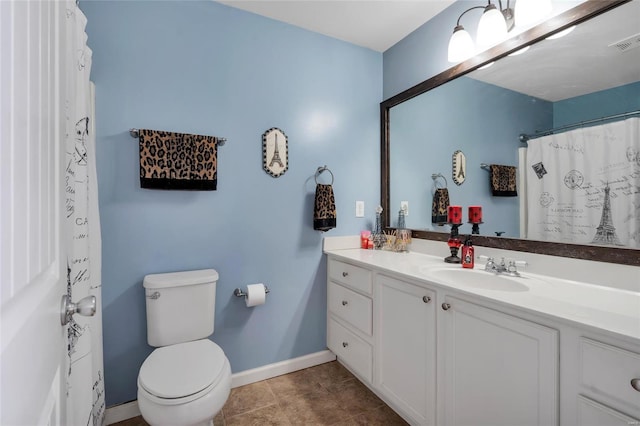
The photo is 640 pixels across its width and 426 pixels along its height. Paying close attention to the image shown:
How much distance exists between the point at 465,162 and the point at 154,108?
1861 mm

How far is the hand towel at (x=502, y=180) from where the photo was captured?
156cm

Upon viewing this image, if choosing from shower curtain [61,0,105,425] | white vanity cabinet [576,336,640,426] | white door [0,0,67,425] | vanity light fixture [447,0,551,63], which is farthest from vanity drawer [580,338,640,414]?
shower curtain [61,0,105,425]

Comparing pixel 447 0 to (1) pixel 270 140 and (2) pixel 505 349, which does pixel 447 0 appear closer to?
(1) pixel 270 140

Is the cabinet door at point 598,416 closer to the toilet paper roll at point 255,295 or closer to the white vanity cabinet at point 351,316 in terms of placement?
the white vanity cabinet at point 351,316

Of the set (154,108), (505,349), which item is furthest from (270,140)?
(505,349)

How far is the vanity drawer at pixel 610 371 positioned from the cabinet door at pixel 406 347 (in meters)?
0.55

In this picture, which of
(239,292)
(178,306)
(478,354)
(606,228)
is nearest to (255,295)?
(239,292)

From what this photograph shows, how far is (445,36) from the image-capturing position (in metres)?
1.91

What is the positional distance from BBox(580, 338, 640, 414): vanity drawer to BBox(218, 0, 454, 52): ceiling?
6.43ft

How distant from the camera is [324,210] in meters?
2.04

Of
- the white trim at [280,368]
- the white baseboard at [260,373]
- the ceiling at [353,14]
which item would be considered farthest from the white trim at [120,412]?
the ceiling at [353,14]

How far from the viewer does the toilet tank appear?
1559 mm

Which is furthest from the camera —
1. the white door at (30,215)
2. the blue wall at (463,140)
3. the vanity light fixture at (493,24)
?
the blue wall at (463,140)

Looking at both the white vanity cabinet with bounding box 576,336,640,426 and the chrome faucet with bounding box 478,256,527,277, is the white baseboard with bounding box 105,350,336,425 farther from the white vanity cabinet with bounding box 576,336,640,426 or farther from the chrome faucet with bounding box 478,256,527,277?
the white vanity cabinet with bounding box 576,336,640,426
